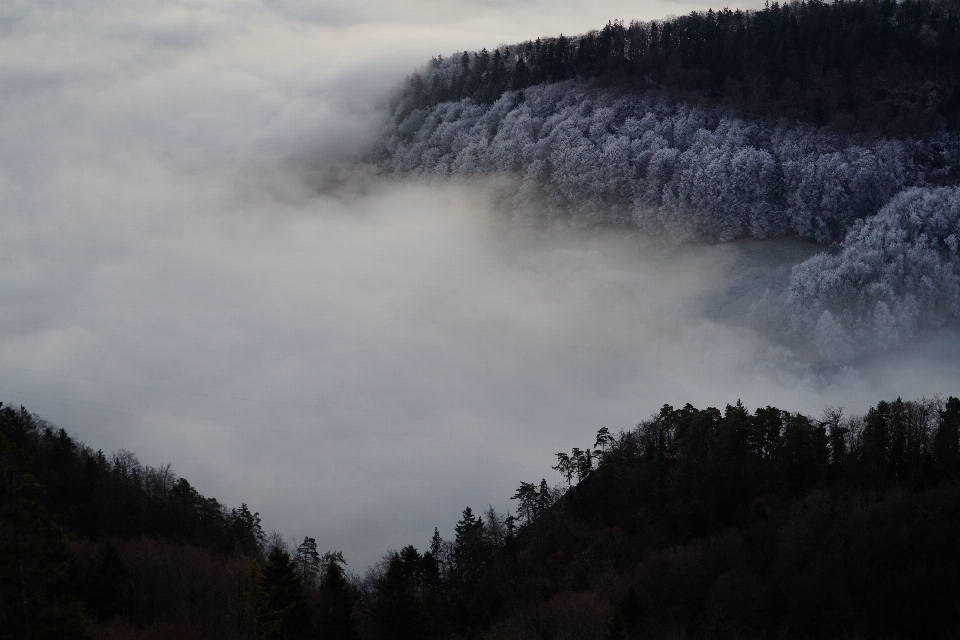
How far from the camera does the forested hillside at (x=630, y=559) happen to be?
4253 centimetres

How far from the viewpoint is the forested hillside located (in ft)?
140

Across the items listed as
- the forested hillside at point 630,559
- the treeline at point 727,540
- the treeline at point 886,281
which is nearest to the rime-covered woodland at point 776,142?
the treeline at point 886,281

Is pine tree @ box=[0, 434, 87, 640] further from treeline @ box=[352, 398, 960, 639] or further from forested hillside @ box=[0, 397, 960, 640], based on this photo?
treeline @ box=[352, 398, 960, 639]

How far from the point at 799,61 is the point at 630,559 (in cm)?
11342

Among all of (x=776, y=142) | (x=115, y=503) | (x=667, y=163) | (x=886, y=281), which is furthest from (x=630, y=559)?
Result: (x=776, y=142)

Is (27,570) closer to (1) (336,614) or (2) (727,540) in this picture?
(1) (336,614)

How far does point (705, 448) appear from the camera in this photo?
240ft

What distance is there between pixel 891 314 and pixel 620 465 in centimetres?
7254

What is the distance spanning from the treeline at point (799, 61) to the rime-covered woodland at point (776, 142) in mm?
266

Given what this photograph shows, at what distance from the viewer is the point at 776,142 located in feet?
483

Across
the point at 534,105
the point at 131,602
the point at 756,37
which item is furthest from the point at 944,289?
the point at 131,602

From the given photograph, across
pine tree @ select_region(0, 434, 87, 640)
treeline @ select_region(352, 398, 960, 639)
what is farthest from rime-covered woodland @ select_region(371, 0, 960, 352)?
pine tree @ select_region(0, 434, 87, 640)

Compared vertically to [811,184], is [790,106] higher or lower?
higher

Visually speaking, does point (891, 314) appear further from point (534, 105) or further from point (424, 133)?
point (424, 133)
